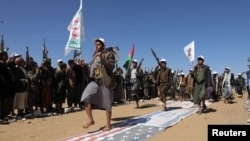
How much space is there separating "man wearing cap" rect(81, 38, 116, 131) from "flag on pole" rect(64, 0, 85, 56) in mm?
4357

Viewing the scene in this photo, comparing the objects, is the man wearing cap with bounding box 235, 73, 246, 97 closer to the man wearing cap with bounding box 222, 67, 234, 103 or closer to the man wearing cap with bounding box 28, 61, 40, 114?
the man wearing cap with bounding box 222, 67, 234, 103

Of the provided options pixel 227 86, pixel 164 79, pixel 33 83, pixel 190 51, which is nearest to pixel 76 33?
pixel 33 83

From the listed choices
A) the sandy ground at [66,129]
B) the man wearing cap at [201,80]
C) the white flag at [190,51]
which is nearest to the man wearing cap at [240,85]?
the white flag at [190,51]

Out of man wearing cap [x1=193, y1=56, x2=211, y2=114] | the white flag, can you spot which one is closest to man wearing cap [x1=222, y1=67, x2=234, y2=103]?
the white flag

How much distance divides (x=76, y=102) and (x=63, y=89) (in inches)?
53.3

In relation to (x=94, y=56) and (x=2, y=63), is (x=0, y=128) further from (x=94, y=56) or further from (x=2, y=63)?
(x=94, y=56)

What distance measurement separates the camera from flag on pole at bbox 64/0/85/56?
12000 mm

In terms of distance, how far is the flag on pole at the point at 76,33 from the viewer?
12.0m

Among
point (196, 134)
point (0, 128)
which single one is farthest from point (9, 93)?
point (196, 134)

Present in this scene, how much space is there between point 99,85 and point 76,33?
16.0 ft

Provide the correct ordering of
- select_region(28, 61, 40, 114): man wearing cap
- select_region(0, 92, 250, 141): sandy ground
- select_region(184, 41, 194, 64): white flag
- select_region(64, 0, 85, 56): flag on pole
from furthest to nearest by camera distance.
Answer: select_region(184, 41, 194, 64): white flag
select_region(64, 0, 85, 56): flag on pole
select_region(28, 61, 40, 114): man wearing cap
select_region(0, 92, 250, 141): sandy ground

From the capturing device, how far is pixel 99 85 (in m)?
7.70

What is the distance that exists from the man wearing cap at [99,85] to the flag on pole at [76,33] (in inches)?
172

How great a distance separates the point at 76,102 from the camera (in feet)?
42.9
